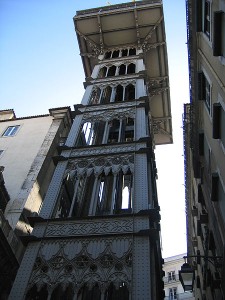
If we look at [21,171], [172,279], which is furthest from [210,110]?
[172,279]

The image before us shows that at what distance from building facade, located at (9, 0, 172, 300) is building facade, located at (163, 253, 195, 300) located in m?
25.4

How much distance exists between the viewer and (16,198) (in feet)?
58.1

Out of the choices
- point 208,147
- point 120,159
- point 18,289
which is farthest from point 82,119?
point 18,289

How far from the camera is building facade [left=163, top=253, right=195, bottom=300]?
3806 centimetres

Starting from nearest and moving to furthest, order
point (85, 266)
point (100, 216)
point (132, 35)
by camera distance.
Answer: point (85, 266) < point (100, 216) < point (132, 35)

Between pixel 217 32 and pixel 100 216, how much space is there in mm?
6270

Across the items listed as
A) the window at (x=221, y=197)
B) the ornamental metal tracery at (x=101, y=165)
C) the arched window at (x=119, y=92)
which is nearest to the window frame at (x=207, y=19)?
the window at (x=221, y=197)

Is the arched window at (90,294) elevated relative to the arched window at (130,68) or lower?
lower

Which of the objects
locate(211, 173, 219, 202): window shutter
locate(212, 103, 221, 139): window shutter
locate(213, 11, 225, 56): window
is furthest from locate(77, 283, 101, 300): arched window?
locate(213, 11, 225, 56): window

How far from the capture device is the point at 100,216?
11.0m

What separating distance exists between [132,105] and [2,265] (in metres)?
9.46

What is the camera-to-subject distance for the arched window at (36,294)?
9216mm

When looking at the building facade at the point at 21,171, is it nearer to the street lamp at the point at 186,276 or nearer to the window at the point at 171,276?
the street lamp at the point at 186,276

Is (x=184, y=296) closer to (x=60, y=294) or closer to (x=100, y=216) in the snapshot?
(x=100, y=216)
